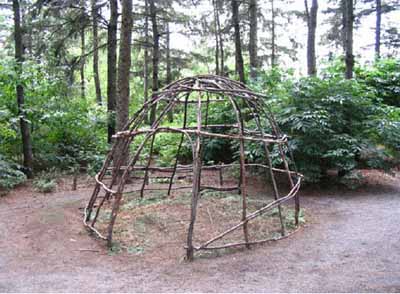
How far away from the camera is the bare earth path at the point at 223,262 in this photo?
404 centimetres

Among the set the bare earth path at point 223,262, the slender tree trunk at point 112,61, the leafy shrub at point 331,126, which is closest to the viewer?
the bare earth path at point 223,262

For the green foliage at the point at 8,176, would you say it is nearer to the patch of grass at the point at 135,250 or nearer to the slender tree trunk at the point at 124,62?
the slender tree trunk at the point at 124,62

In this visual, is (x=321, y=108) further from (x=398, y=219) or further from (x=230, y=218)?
(x=230, y=218)

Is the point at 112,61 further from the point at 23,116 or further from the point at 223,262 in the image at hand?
the point at 223,262

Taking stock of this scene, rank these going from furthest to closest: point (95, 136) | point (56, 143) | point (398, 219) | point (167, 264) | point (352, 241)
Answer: point (95, 136)
point (56, 143)
point (398, 219)
point (352, 241)
point (167, 264)

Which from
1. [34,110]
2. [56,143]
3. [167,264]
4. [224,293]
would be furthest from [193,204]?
[56,143]

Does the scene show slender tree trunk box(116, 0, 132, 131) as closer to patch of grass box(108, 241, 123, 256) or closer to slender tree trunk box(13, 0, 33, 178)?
A: slender tree trunk box(13, 0, 33, 178)

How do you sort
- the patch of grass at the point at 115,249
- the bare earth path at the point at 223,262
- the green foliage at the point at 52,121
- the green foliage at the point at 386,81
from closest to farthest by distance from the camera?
the bare earth path at the point at 223,262 → the patch of grass at the point at 115,249 → the green foliage at the point at 52,121 → the green foliage at the point at 386,81

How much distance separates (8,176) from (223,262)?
5.99 m

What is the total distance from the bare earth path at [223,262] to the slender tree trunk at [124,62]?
9.31 feet

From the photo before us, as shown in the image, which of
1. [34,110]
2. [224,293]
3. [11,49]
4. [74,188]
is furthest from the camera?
[11,49]

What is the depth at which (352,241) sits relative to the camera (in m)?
5.46

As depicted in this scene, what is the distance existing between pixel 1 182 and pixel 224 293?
660 centimetres

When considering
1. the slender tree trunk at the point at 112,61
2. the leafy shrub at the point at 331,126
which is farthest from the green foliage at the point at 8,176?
the leafy shrub at the point at 331,126
